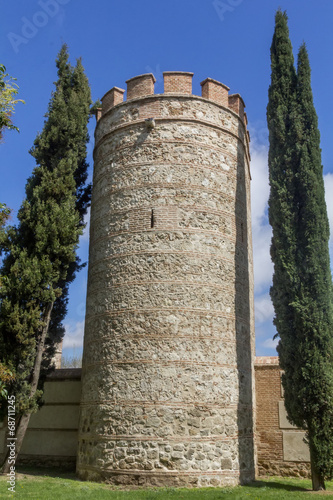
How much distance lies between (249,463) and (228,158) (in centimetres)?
770

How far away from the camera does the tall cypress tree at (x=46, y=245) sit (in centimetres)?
1168

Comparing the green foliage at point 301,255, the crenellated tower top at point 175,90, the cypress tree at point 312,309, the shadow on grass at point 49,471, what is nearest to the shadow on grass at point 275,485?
the cypress tree at point 312,309

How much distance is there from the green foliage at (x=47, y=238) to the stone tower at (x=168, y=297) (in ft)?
2.72

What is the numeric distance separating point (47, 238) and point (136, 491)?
632cm

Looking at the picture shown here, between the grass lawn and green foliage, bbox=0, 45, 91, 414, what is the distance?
1.80m

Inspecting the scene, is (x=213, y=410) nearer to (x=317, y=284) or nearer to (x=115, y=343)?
(x=115, y=343)

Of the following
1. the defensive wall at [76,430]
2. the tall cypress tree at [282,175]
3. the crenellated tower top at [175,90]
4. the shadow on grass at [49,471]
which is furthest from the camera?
the crenellated tower top at [175,90]

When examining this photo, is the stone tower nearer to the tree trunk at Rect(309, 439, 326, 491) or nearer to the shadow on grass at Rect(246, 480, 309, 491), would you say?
the shadow on grass at Rect(246, 480, 309, 491)

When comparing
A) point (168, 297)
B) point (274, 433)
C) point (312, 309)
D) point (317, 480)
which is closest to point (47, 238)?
point (168, 297)

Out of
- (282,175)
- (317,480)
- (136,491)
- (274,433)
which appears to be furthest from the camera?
(274,433)

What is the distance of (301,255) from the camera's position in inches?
453

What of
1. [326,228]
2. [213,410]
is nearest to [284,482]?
[213,410]

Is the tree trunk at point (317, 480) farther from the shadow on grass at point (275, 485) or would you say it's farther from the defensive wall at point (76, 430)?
the defensive wall at point (76, 430)

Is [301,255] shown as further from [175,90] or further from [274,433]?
[175,90]
